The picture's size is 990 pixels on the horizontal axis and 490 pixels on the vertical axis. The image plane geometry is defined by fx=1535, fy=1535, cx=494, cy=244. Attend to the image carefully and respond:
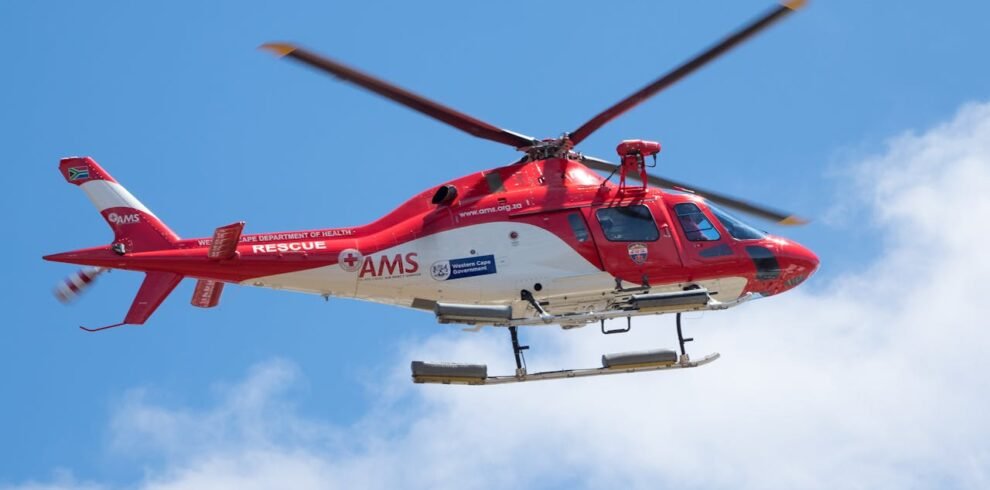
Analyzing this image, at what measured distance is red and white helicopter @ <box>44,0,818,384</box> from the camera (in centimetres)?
2064

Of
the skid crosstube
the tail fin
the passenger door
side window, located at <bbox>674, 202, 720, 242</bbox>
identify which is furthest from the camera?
side window, located at <bbox>674, 202, 720, 242</bbox>

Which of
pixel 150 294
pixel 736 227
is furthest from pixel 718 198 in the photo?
pixel 150 294

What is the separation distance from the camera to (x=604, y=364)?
21.0 meters

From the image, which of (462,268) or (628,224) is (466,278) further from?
(628,224)

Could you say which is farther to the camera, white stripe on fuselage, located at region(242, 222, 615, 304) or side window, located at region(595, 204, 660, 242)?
side window, located at region(595, 204, 660, 242)

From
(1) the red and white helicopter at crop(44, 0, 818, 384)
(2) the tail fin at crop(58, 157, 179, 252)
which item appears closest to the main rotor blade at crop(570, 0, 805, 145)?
(1) the red and white helicopter at crop(44, 0, 818, 384)

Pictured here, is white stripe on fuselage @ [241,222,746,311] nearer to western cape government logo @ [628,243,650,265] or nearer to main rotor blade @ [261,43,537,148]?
western cape government logo @ [628,243,650,265]

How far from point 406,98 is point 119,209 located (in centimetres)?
422

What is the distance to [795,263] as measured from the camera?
896 inches

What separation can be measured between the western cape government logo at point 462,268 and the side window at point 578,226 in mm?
1290

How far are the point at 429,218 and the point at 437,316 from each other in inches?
74.9

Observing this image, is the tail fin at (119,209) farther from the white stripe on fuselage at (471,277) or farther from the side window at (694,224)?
the side window at (694,224)

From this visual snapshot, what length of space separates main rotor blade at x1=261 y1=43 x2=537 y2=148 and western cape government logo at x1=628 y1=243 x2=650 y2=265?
2.20m

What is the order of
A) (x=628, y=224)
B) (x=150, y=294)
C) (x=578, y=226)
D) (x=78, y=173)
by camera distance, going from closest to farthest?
(x=150, y=294) → (x=78, y=173) → (x=578, y=226) → (x=628, y=224)
